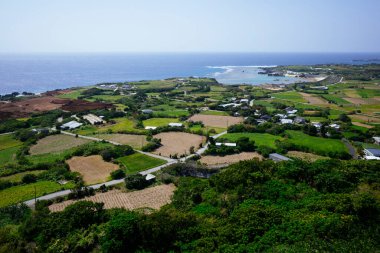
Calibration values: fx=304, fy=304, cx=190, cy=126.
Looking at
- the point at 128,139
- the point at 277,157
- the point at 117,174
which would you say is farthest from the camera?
the point at 128,139

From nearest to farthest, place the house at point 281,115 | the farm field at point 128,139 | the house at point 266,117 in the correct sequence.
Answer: the farm field at point 128,139 < the house at point 281,115 < the house at point 266,117

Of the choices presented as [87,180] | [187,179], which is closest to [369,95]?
[187,179]

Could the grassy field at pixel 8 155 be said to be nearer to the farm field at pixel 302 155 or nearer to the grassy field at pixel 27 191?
the grassy field at pixel 27 191

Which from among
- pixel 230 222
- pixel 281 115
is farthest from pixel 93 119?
pixel 230 222

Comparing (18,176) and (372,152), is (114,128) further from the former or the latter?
(372,152)

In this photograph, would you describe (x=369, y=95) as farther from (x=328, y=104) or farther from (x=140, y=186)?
(x=140, y=186)

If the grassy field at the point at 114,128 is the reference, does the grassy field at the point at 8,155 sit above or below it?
below

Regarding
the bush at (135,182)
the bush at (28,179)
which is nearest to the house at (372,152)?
the bush at (135,182)
